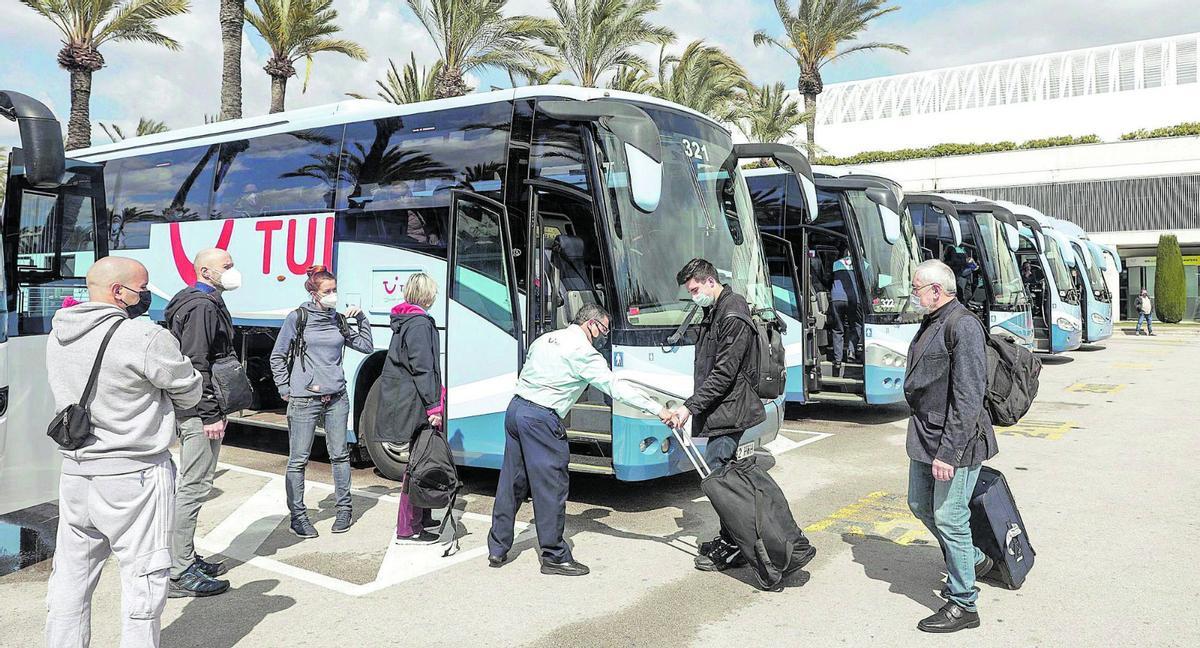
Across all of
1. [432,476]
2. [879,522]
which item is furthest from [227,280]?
[879,522]

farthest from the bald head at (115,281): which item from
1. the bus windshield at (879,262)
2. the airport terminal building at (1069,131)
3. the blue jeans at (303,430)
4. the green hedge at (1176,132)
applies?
the green hedge at (1176,132)

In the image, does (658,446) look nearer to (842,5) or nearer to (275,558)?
(275,558)

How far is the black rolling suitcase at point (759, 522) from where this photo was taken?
5.40 meters

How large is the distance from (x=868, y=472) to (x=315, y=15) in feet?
58.7

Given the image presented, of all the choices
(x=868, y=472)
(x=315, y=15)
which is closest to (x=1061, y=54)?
(x=315, y=15)

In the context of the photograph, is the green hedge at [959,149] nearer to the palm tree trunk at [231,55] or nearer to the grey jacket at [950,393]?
the palm tree trunk at [231,55]

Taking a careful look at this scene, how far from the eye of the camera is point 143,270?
13.5 feet

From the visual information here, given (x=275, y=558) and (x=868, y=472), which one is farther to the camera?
(x=868, y=472)

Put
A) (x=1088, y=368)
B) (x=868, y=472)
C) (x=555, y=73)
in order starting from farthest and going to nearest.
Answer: (x=555, y=73), (x=1088, y=368), (x=868, y=472)

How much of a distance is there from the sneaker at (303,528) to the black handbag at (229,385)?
1.45 meters

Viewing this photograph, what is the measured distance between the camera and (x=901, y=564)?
590 cm

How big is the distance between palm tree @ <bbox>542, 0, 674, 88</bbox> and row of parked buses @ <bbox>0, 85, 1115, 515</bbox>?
14.5 m

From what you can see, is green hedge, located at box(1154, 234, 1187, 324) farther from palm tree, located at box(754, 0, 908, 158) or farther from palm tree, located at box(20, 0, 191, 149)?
palm tree, located at box(20, 0, 191, 149)

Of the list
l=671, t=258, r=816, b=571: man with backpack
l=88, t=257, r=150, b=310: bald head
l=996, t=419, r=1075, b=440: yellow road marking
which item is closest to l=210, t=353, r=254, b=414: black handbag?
l=88, t=257, r=150, b=310: bald head
